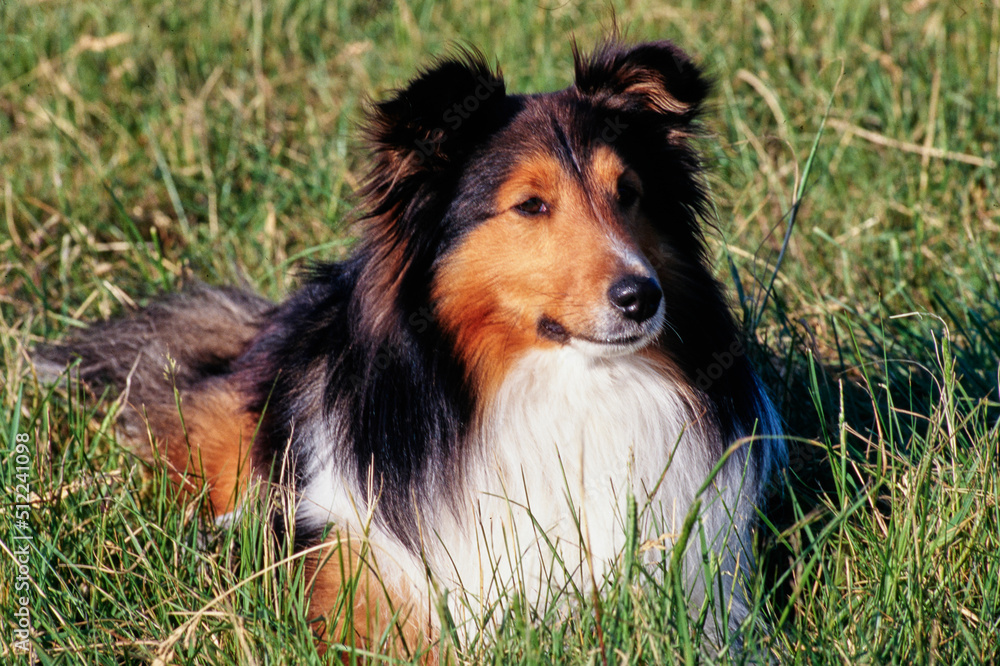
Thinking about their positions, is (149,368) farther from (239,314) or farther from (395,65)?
(395,65)

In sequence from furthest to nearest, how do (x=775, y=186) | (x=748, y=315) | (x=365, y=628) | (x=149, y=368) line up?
(x=775, y=186) → (x=149, y=368) → (x=748, y=315) → (x=365, y=628)

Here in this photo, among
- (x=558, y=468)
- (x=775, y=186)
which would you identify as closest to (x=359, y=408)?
(x=558, y=468)

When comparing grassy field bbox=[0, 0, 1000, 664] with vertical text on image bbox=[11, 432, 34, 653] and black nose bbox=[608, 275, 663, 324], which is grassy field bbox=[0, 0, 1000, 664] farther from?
black nose bbox=[608, 275, 663, 324]

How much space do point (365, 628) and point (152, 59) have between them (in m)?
4.72

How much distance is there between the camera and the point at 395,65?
21.2ft

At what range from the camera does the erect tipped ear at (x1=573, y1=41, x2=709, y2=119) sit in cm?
302

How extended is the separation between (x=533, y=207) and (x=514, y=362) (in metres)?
0.46

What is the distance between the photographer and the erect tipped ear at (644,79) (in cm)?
302

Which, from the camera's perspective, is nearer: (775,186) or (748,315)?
(748,315)

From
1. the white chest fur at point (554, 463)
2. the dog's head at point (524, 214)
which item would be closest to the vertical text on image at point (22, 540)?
the white chest fur at point (554, 463)

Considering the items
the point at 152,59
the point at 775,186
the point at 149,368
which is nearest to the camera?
the point at 149,368
